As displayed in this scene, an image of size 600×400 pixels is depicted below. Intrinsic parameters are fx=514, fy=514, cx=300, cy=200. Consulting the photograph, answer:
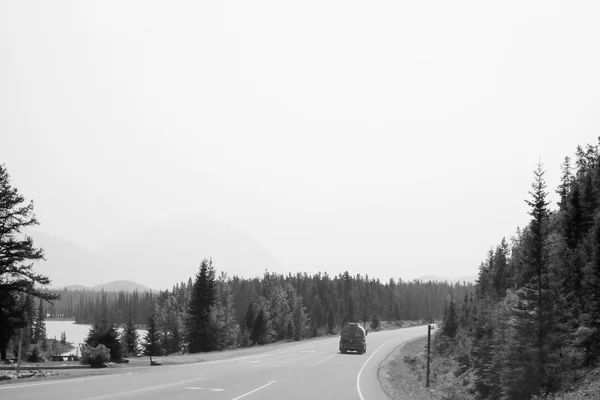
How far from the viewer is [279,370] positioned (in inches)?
1230

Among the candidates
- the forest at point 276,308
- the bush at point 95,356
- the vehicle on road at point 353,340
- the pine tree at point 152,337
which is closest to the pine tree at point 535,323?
the vehicle on road at point 353,340

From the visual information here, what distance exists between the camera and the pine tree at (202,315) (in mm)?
68875

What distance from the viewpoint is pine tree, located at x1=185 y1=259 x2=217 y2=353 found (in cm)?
6888

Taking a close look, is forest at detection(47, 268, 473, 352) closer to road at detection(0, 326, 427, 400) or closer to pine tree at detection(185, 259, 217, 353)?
pine tree at detection(185, 259, 217, 353)

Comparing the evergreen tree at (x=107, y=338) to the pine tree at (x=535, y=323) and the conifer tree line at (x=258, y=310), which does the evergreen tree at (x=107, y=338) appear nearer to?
the conifer tree line at (x=258, y=310)

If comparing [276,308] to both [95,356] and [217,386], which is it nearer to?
[95,356]

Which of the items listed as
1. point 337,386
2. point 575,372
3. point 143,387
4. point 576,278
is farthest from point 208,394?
point 576,278

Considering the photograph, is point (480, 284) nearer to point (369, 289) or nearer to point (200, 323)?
point (200, 323)

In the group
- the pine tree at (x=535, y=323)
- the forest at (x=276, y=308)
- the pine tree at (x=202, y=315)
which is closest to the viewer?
the pine tree at (x=535, y=323)

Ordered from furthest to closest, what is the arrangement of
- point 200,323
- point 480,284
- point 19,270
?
point 480,284 → point 200,323 → point 19,270

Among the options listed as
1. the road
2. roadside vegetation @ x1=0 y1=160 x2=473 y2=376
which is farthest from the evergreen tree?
the road

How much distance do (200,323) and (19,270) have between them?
3395 centimetres

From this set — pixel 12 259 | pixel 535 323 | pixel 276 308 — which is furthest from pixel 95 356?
pixel 276 308

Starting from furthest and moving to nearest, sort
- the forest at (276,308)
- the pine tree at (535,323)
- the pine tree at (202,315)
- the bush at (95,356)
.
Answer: the forest at (276,308), the pine tree at (202,315), the bush at (95,356), the pine tree at (535,323)
